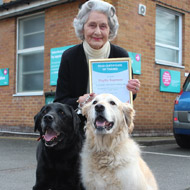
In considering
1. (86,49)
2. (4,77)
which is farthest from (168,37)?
(86,49)

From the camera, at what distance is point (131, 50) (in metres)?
10.0

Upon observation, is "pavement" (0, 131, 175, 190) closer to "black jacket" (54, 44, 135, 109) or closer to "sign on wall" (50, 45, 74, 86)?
"black jacket" (54, 44, 135, 109)

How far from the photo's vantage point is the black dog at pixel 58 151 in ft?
11.8

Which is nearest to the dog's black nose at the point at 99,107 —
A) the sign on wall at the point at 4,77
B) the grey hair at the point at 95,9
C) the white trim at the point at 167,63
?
the grey hair at the point at 95,9

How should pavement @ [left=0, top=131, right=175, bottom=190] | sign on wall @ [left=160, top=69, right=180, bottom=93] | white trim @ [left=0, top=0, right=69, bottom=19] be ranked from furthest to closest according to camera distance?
sign on wall @ [left=160, top=69, right=180, bottom=93], white trim @ [left=0, top=0, right=69, bottom=19], pavement @ [left=0, top=131, right=175, bottom=190]

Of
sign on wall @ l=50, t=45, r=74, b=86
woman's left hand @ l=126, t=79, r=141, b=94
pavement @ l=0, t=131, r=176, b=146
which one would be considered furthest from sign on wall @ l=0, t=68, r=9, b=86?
woman's left hand @ l=126, t=79, r=141, b=94

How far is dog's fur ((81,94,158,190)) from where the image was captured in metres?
3.23

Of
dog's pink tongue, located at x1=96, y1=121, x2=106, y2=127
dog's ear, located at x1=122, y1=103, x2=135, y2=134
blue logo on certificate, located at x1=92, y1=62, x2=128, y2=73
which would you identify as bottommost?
dog's pink tongue, located at x1=96, y1=121, x2=106, y2=127

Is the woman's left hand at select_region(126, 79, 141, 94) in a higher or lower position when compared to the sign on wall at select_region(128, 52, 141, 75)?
lower

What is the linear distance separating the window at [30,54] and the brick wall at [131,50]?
24cm

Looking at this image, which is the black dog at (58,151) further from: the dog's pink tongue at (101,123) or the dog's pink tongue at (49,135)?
the dog's pink tongue at (101,123)

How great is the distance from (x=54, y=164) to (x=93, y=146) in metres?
0.54

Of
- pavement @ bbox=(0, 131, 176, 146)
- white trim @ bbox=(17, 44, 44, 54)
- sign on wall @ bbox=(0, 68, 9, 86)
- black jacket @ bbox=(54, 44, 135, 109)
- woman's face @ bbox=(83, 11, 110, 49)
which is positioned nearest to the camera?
woman's face @ bbox=(83, 11, 110, 49)

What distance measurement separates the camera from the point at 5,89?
12.1m
